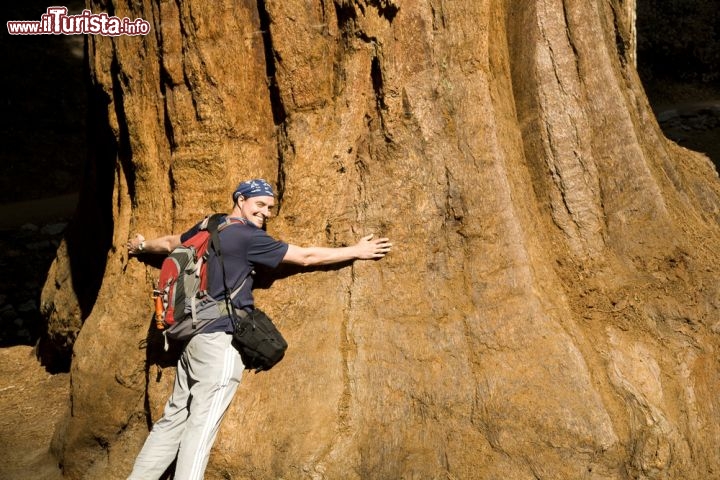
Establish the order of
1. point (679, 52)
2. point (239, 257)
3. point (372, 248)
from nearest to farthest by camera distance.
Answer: point (239, 257) → point (372, 248) → point (679, 52)

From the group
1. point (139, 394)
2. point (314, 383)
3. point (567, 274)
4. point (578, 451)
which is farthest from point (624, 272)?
point (139, 394)

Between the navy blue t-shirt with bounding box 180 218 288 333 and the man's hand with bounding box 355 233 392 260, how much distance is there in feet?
1.65

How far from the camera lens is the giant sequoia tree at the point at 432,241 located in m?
4.42

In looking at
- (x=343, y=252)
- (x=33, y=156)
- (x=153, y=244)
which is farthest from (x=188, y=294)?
(x=33, y=156)

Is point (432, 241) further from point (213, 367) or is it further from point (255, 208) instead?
point (213, 367)

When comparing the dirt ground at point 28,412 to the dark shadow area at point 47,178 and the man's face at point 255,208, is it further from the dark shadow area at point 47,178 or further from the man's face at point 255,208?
the man's face at point 255,208

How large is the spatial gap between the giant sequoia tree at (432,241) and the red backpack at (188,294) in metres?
0.51

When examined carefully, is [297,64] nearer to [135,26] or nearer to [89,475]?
[135,26]

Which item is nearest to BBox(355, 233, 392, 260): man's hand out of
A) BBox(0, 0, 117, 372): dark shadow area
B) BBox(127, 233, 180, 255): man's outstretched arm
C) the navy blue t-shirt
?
the navy blue t-shirt

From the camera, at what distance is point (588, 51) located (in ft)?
16.3

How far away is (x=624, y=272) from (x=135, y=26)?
3.84 meters

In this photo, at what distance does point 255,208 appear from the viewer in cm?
461

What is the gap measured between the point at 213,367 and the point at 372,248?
48.8 inches

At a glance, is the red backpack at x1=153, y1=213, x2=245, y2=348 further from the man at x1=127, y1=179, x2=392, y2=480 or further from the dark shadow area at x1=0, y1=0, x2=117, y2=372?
the dark shadow area at x1=0, y1=0, x2=117, y2=372
